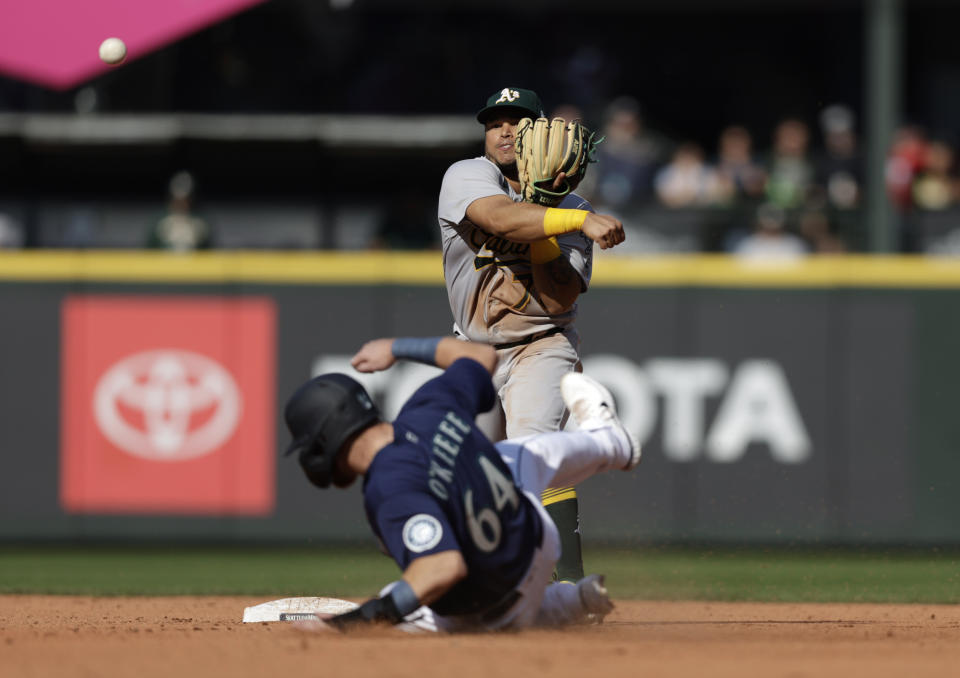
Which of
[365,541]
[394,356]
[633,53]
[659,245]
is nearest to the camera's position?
[394,356]

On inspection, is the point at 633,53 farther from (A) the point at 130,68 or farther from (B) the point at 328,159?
(A) the point at 130,68

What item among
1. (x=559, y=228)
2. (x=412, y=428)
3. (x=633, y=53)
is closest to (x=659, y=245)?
(x=633, y=53)

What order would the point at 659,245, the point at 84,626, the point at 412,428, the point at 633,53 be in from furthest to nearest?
the point at 633,53
the point at 659,245
the point at 84,626
the point at 412,428

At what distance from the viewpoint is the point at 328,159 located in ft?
42.3

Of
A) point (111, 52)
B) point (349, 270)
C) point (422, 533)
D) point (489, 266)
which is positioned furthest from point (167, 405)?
point (422, 533)

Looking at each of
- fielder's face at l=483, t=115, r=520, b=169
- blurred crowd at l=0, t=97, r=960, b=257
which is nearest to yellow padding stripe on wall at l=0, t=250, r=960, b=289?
blurred crowd at l=0, t=97, r=960, b=257

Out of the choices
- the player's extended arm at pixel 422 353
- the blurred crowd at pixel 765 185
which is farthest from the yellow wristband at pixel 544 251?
the blurred crowd at pixel 765 185

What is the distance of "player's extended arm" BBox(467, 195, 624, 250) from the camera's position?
17.2 feet

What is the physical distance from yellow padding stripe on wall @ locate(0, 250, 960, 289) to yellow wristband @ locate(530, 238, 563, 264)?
4521 mm

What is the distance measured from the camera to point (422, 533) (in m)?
4.47

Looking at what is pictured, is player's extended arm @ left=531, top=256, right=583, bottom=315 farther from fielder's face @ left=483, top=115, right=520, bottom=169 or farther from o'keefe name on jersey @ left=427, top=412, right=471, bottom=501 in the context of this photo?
o'keefe name on jersey @ left=427, top=412, right=471, bottom=501

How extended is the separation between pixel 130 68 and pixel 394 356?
8.50 metres

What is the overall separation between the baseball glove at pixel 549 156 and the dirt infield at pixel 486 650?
165cm

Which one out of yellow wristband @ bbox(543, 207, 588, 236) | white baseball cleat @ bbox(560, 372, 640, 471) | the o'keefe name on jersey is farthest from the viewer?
white baseball cleat @ bbox(560, 372, 640, 471)
